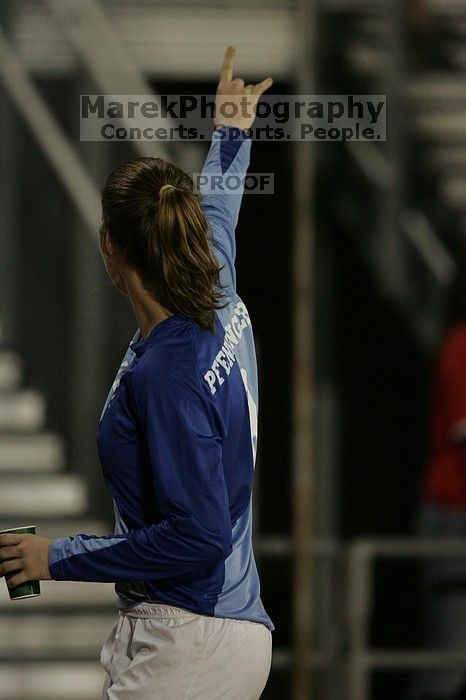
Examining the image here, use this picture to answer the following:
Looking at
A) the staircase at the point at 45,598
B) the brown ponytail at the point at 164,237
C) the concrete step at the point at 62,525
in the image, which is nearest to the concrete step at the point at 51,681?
the staircase at the point at 45,598

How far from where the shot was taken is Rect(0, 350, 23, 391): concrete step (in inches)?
169

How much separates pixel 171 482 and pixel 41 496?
8.35 ft

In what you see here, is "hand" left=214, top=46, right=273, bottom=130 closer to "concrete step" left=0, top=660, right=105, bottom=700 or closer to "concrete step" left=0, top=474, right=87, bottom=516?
"concrete step" left=0, top=474, right=87, bottom=516

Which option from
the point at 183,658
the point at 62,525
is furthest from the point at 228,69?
the point at 62,525

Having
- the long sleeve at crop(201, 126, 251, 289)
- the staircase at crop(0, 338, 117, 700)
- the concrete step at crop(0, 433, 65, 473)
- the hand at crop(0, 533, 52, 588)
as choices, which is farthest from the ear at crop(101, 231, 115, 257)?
the concrete step at crop(0, 433, 65, 473)

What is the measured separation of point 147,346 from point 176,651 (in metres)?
0.38

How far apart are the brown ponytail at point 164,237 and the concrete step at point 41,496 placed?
2.37 meters

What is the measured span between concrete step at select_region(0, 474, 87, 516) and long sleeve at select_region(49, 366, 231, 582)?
2389 millimetres

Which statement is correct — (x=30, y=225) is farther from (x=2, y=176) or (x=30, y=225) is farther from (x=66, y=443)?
(x=66, y=443)

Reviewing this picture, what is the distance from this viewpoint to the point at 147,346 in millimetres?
1769

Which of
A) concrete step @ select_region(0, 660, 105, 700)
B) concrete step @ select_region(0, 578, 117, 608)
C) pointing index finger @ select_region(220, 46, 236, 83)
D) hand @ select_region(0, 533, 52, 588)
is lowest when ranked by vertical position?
concrete step @ select_region(0, 660, 105, 700)

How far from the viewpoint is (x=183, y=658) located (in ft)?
5.86

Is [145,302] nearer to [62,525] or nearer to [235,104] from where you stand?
[235,104]

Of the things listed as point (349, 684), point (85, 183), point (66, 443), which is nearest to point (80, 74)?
point (85, 183)
